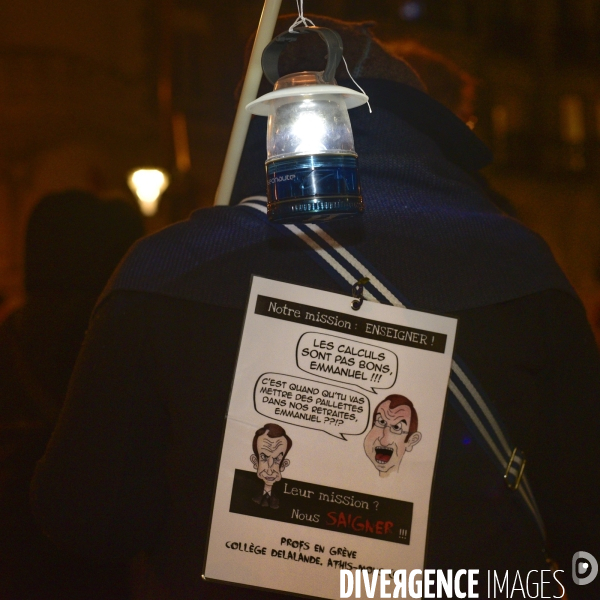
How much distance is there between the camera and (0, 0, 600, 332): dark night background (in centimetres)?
1516

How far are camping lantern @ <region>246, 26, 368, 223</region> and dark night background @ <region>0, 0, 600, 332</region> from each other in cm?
859

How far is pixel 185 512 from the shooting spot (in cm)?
148

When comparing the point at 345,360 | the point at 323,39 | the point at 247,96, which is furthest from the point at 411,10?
the point at 345,360

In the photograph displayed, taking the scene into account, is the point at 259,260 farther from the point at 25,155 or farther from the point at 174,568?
the point at 25,155

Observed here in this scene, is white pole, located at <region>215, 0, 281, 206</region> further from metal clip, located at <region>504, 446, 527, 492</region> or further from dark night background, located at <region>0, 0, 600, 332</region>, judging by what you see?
dark night background, located at <region>0, 0, 600, 332</region>

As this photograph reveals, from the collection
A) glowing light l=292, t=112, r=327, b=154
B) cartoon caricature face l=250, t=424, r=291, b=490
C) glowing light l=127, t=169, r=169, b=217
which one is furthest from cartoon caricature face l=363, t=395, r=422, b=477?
glowing light l=127, t=169, r=169, b=217

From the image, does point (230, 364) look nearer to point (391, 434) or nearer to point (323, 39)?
point (391, 434)

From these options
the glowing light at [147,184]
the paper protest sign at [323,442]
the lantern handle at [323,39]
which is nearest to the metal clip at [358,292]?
the paper protest sign at [323,442]

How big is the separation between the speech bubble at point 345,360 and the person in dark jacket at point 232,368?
108mm

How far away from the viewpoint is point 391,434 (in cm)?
145

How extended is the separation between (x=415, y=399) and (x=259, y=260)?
1.38 ft

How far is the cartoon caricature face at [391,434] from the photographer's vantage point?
1453 mm

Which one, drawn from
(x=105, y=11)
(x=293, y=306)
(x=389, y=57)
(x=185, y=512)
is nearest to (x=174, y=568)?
(x=185, y=512)

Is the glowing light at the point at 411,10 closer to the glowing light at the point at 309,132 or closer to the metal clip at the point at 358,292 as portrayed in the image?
the metal clip at the point at 358,292
